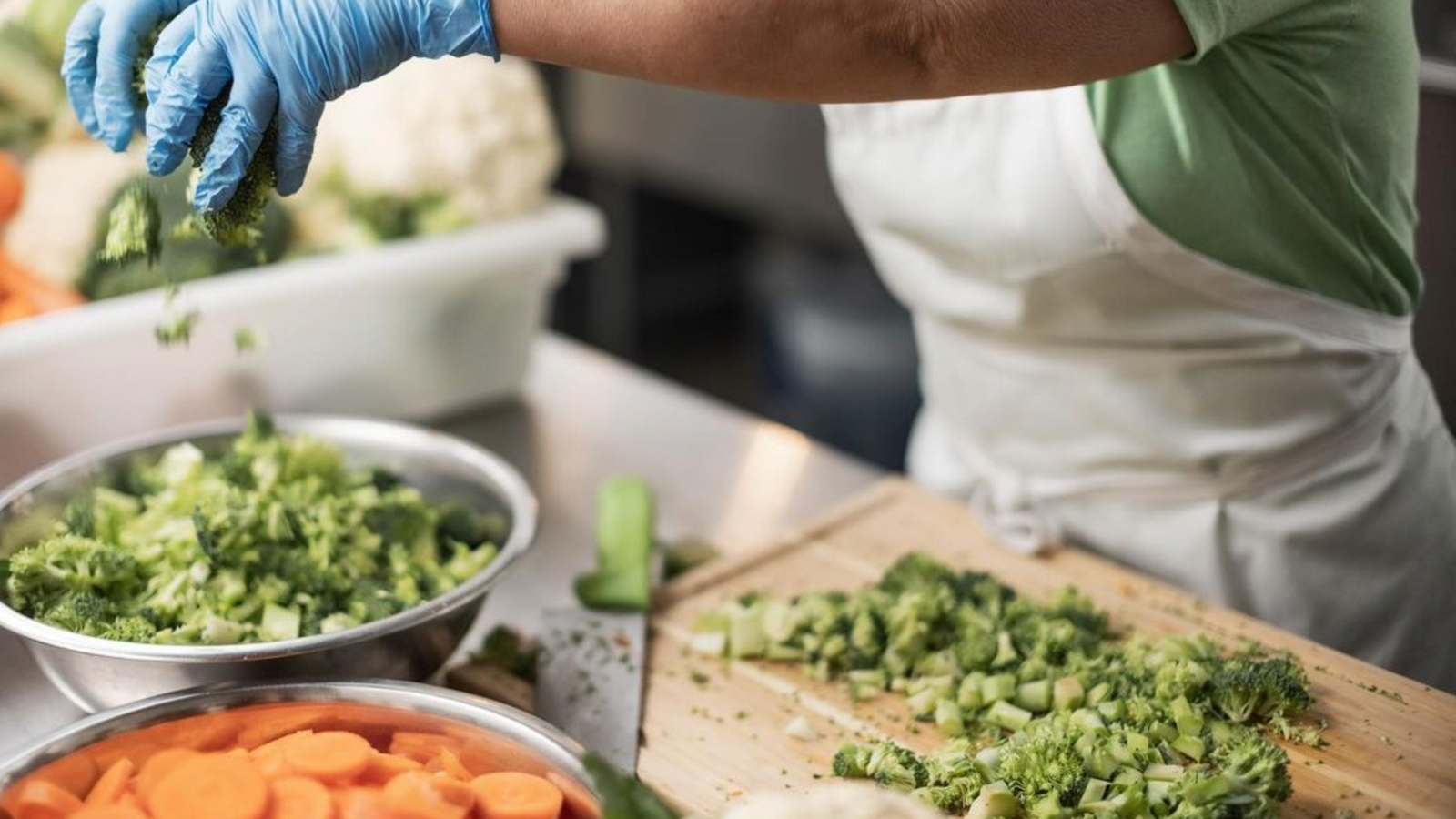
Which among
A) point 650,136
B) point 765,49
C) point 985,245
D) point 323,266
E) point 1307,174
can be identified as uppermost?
point 765,49

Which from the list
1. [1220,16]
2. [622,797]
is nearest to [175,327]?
[622,797]

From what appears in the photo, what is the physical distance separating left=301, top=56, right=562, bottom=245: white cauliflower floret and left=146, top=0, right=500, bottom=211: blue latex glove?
712mm

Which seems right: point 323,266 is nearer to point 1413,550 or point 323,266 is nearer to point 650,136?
point 1413,550

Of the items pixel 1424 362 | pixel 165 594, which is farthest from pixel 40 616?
pixel 1424 362

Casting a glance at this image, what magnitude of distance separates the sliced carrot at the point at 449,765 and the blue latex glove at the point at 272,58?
1.58 ft

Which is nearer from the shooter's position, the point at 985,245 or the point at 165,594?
the point at 165,594

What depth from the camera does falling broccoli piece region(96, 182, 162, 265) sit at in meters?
1.23

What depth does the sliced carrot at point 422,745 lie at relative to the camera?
1.07 meters

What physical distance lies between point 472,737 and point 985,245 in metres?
0.74

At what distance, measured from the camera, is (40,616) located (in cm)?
117

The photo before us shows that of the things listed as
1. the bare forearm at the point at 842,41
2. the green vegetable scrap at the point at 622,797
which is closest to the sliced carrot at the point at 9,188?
the bare forearm at the point at 842,41

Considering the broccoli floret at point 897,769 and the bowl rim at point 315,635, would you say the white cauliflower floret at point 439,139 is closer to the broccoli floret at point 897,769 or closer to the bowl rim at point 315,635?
the bowl rim at point 315,635

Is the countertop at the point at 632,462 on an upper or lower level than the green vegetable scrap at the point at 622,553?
lower

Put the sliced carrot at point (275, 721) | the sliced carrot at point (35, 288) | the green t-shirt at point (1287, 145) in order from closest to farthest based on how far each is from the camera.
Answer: the sliced carrot at point (275, 721)
the green t-shirt at point (1287, 145)
the sliced carrot at point (35, 288)
